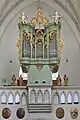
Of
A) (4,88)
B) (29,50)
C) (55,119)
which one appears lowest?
(55,119)

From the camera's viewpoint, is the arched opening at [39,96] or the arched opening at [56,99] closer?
the arched opening at [39,96]

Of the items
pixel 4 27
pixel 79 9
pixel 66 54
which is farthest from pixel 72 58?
pixel 4 27

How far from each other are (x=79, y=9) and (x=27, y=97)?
8.35 metres

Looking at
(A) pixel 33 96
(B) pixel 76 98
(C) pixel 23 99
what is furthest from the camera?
(B) pixel 76 98

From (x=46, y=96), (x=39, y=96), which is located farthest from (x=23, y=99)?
(x=46, y=96)

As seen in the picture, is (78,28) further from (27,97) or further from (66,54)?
(27,97)

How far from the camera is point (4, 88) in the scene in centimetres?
2038

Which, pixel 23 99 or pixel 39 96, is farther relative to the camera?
pixel 23 99

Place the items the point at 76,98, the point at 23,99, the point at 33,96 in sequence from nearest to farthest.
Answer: the point at 33,96 < the point at 23,99 < the point at 76,98

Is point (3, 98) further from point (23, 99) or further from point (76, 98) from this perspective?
point (76, 98)

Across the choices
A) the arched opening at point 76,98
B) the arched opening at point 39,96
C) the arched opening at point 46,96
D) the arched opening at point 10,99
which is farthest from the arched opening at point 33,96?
the arched opening at point 76,98

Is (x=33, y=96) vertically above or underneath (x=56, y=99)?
above

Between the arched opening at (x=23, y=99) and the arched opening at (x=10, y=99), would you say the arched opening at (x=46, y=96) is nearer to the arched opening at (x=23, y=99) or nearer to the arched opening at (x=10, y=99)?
the arched opening at (x=23, y=99)

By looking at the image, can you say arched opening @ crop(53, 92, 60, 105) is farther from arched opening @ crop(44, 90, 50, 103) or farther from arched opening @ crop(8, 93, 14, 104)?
arched opening @ crop(8, 93, 14, 104)
